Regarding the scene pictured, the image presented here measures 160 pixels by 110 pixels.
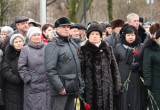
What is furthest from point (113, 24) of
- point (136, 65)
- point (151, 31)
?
point (136, 65)

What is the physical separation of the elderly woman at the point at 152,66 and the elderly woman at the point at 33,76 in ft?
6.41

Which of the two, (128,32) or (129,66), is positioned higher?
(128,32)

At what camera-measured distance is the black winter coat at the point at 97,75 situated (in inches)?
289

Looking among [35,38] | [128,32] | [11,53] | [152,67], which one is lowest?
[152,67]

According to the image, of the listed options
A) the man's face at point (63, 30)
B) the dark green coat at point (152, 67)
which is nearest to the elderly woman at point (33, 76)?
the man's face at point (63, 30)

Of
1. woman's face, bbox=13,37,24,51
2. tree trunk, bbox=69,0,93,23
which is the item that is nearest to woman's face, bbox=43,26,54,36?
woman's face, bbox=13,37,24,51

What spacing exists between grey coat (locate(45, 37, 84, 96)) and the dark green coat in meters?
1.55

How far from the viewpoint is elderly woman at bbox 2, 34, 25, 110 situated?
7.62m

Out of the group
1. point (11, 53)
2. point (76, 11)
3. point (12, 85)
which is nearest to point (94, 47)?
point (11, 53)

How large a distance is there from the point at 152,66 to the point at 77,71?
5.73ft

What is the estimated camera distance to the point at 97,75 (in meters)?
7.32

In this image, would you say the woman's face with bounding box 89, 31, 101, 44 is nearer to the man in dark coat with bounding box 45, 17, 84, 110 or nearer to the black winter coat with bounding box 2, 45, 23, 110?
the man in dark coat with bounding box 45, 17, 84, 110

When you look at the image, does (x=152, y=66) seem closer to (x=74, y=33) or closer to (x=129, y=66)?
(x=129, y=66)

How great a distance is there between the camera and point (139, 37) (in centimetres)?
834
